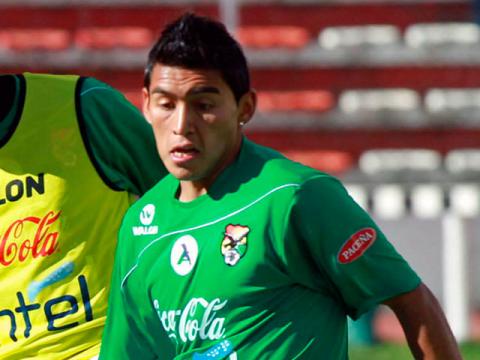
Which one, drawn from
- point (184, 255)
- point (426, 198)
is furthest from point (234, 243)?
point (426, 198)

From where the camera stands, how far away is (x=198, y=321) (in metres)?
3.15

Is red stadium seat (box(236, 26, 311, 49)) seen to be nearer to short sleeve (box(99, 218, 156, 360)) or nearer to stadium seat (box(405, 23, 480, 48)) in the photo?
stadium seat (box(405, 23, 480, 48))

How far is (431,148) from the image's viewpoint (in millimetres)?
14242

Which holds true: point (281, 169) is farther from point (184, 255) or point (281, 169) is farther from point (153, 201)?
point (153, 201)

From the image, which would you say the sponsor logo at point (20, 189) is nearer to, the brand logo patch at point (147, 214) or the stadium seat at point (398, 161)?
the brand logo patch at point (147, 214)

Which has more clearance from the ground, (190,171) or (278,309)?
(190,171)

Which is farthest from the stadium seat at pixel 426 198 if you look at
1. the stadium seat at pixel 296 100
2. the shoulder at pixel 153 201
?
the shoulder at pixel 153 201

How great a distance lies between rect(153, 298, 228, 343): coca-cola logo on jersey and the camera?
3.13 meters

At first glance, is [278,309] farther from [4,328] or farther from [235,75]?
[4,328]

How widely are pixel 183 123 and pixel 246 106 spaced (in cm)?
19

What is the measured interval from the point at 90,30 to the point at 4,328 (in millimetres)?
11173

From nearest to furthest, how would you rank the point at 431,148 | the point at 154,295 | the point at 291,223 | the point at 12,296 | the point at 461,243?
1. the point at 291,223
2. the point at 154,295
3. the point at 12,296
4. the point at 461,243
5. the point at 431,148

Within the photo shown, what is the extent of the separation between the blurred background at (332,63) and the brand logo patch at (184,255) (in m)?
10.5

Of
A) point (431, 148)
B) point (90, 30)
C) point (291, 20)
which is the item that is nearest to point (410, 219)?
point (431, 148)
